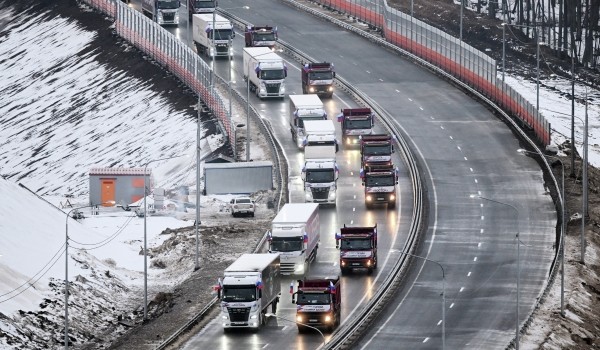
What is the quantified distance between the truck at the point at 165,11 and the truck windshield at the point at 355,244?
284 feet

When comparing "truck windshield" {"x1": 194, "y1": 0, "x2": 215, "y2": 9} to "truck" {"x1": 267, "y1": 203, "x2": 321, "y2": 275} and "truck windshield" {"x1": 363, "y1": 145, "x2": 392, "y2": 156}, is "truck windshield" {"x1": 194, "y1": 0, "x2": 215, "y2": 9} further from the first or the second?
"truck" {"x1": 267, "y1": 203, "x2": 321, "y2": 275}

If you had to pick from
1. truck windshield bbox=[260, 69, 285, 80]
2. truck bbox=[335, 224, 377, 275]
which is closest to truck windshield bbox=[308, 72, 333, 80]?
truck windshield bbox=[260, 69, 285, 80]

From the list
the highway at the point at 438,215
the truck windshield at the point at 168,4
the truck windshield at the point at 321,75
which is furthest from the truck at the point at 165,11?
the truck windshield at the point at 321,75

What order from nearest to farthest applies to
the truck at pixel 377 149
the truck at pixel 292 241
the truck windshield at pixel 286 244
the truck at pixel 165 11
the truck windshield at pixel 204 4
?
the truck at pixel 292 241 < the truck windshield at pixel 286 244 < the truck at pixel 377 149 < the truck windshield at pixel 204 4 < the truck at pixel 165 11

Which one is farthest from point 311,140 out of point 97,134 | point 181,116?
point 97,134

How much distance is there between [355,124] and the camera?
141 m

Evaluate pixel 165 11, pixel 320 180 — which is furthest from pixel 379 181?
pixel 165 11

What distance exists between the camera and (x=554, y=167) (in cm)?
13538

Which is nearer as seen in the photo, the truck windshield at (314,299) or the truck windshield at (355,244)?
the truck windshield at (314,299)

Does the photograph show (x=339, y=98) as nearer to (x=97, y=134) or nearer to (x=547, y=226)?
(x=97, y=134)

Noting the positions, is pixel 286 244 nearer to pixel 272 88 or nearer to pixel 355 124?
pixel 355 124

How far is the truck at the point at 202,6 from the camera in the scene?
614 feet

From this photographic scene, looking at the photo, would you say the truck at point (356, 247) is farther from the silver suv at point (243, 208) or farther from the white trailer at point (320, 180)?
the silver suv at point (243, 208)

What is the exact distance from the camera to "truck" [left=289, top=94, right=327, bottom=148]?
141 m
